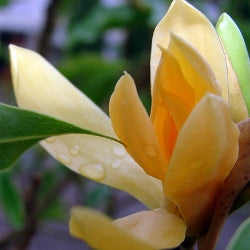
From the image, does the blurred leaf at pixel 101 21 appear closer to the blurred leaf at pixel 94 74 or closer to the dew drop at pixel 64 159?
the blurred leaf at pixel 94 74

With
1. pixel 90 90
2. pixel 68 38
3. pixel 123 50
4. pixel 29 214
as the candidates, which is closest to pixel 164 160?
pixel 29 214

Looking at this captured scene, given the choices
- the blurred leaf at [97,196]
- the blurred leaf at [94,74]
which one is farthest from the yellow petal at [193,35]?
the blurred leaf at [97,196]

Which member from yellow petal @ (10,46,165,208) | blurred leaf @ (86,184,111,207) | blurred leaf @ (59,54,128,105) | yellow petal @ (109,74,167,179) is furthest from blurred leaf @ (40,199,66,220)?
yellow petal @ (109,74,167,179)

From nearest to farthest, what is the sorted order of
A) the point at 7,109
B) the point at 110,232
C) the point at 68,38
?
the point at 110,232, the point at 7,109, the point at 68,38

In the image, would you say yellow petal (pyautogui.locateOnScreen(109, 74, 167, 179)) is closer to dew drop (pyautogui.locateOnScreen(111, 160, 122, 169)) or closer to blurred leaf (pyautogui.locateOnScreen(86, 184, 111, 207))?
dew drop (pyautogui.locateOnScreen(111, 160, 122, 169))

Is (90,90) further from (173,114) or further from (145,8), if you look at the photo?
(173,114)

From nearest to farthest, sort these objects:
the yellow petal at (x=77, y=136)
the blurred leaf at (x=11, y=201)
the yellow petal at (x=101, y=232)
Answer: the yellow petal at (x=101, y=232), the yellow petal at (x=77, y=136), the blurred leaf at (x=11, y=201)
